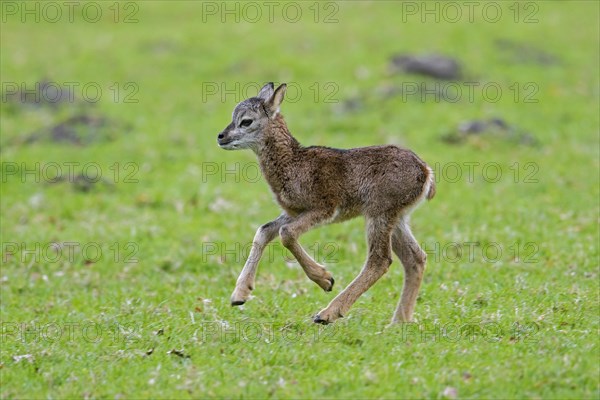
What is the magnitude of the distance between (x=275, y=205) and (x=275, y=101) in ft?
17.9

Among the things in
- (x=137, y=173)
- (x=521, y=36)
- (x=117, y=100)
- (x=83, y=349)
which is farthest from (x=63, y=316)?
(x=521, y=36)

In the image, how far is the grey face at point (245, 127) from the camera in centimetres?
944

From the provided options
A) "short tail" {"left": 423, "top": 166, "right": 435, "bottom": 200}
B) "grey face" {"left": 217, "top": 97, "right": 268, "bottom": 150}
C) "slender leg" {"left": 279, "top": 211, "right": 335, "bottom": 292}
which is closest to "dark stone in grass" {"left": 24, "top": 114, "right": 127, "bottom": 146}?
"grey face" {"left": 217, "top": 97, "right": 268, "bottom": 150}

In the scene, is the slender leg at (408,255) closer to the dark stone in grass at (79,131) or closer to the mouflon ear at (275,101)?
the mouflon ear at (275,101)

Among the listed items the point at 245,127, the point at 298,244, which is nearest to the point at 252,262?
the point at 298,244

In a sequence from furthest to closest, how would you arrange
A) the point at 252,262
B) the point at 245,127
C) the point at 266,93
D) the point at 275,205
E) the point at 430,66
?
the point at 430,66
the point at 275,205
the point at 266,93
the point at 245,127
the point at 252,262

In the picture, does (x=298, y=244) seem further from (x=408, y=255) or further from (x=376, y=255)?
(x=408, y=255)

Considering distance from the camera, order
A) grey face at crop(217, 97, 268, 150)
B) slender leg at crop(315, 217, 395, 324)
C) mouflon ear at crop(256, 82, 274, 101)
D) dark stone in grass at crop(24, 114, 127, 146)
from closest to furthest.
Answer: slender leg at crop(315, 217, 395, 324) < grey face at crop(217, 97, 268, 150) < mouflon ear at crop(256, 82, 274, 101) < dark stone in grass at crop(24, 114, 127, 146)

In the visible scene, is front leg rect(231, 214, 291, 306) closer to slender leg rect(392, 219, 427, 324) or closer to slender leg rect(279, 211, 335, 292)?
slender leg rect(279, 211, 335, 292)

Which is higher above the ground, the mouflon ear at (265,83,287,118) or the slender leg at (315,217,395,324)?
the mouflon ear at (265,83,287,118)

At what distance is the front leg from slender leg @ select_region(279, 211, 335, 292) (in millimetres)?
241

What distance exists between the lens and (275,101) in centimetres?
951

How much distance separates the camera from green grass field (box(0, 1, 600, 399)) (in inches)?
298

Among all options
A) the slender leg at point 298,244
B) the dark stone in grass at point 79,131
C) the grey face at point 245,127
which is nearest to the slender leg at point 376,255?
the slender leg at point 298,244
